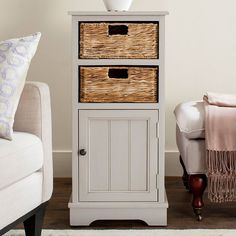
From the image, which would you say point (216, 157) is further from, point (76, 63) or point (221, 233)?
point (76, 63)

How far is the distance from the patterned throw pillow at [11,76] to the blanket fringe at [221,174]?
2.74 feet

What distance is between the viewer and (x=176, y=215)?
8.13ft

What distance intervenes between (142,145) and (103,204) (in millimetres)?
296

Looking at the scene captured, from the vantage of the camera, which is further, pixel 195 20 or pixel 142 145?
pixel 195 20

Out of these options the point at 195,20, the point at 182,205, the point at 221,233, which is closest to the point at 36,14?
the point at 195,20

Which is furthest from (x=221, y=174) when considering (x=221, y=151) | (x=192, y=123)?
(x=192, y=123)

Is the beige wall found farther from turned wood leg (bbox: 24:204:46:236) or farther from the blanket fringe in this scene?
turned wood leg (bbox: 24:204:46:236)

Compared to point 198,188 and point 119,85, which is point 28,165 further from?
point 198,188

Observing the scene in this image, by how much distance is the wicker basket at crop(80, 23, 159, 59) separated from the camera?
2.28 m

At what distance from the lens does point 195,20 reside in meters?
3.06

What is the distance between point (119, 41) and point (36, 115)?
0.48 metres

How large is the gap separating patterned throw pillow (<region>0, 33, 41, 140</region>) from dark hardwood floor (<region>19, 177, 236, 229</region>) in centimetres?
56

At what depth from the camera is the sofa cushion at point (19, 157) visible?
1.81 m

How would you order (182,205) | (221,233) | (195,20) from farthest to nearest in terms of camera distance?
(195,20) → (182,205) → (221,233)
